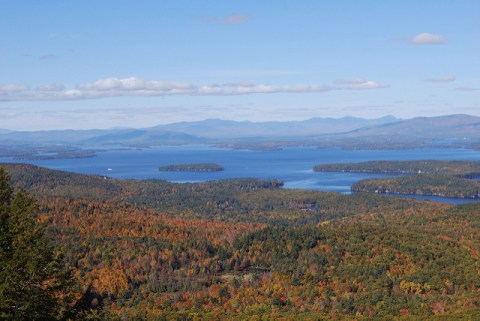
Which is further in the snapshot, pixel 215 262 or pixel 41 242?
pixel 215 262

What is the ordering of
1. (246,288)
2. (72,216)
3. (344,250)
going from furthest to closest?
(72,216)
(344,250)
(246,288)

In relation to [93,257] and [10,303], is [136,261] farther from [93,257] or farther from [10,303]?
[10,303]

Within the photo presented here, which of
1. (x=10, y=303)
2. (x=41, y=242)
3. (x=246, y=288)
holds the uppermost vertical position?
(x=41, y=242)

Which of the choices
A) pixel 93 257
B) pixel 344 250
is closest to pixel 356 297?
pixel 344 250

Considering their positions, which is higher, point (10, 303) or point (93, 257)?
point (10, 303)

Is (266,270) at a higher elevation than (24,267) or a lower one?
lower

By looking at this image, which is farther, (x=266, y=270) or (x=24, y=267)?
(x=266, y=270)

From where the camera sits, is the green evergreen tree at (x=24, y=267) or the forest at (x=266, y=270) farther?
the forest at (x=266, y=270)

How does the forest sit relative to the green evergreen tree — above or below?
below
